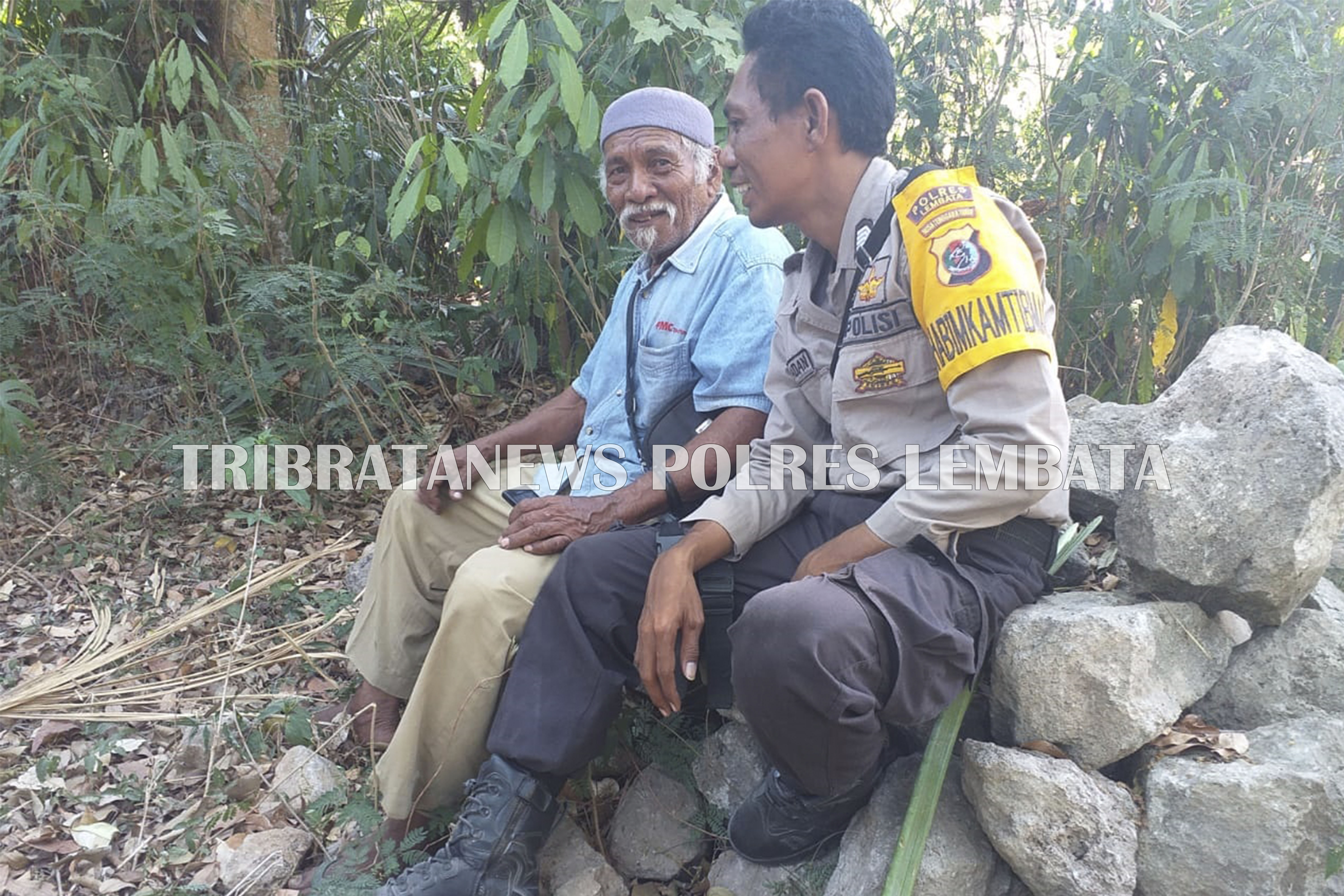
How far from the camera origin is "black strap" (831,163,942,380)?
6.79 ft

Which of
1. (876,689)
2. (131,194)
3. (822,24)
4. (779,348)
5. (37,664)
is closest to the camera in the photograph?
(876,689)

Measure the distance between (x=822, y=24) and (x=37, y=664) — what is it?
314cm

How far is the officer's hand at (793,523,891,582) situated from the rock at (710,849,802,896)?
662mm

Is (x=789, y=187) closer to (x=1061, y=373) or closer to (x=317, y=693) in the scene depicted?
(x=1061, y=373)

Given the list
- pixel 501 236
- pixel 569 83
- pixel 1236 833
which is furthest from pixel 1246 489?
pixel 501 236

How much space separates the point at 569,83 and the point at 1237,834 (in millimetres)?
2463

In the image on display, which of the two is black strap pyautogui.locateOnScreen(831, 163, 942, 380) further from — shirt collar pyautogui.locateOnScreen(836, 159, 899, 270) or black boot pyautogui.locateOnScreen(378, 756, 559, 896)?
black boot pyautogui.locateOnScreen(378, 756, 559, 896)

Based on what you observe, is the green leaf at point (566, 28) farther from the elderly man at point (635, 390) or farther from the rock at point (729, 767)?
the rock at point (729, 767)

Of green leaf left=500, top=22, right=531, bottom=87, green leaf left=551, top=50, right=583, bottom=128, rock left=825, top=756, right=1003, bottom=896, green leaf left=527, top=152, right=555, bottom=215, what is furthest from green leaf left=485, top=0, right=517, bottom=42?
rock left=825, top=756, right=1003, bottom=896

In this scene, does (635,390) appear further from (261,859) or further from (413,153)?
(261,859)

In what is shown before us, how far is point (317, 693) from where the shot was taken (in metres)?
3.12

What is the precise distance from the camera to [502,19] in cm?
296

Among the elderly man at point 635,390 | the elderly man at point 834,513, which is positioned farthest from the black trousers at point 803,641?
the elderly man at point 635,390

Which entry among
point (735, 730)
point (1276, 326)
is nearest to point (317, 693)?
point (735, 730)
